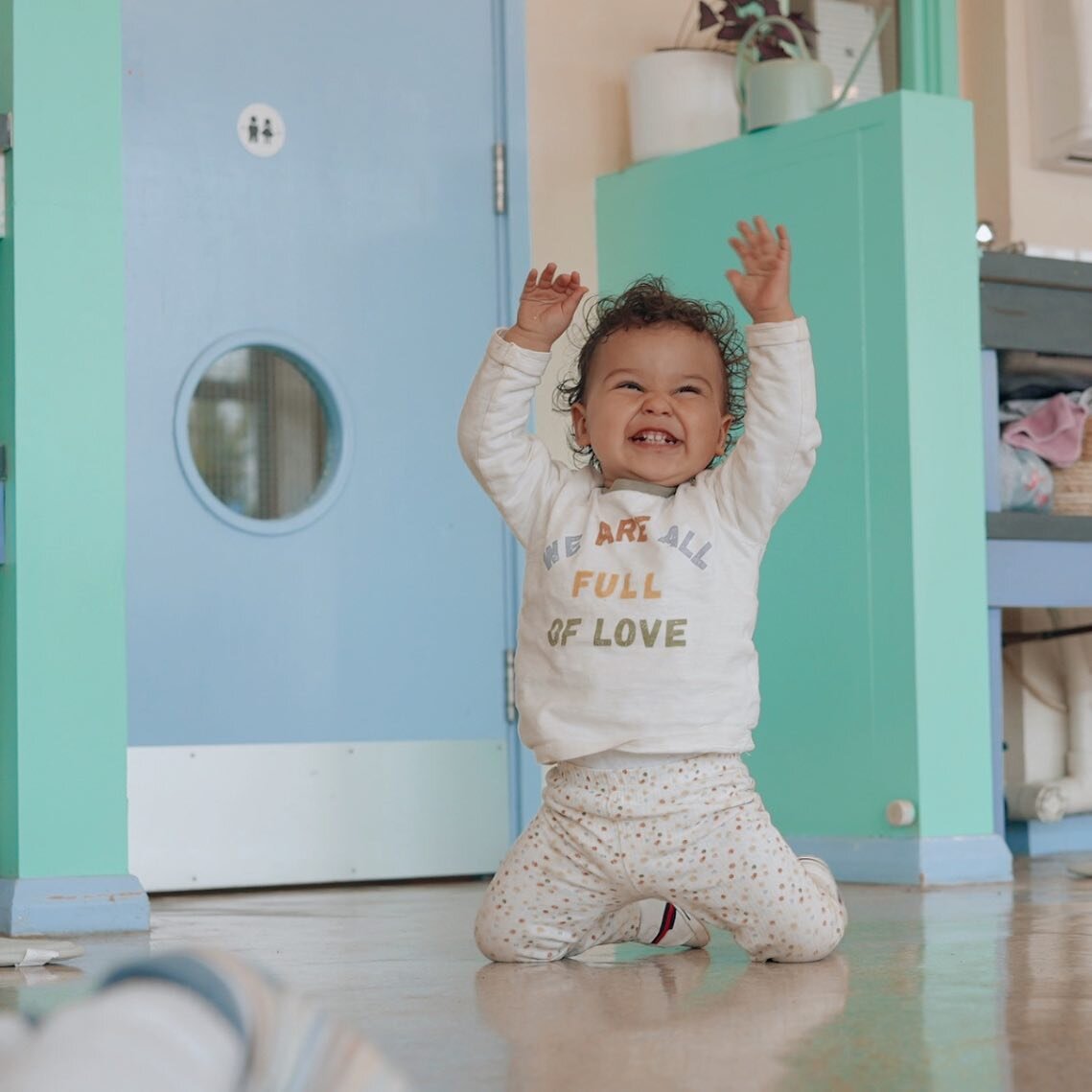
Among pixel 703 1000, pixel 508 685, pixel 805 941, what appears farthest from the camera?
pixel 508 685

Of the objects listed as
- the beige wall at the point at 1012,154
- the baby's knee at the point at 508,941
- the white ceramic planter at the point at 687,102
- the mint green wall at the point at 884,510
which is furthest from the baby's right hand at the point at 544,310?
the beige wall at the point at 1012,154

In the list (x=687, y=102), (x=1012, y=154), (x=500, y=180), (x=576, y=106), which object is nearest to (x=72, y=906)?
(x=500, y=180)

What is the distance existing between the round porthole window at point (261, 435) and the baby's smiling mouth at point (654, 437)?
1004mm

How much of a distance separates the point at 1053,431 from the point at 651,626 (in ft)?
4.57

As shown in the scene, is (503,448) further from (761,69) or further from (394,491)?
(761,69)

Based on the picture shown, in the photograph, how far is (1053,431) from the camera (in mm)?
2768

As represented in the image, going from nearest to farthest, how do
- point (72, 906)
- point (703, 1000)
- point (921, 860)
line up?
point (703, 1000), point (72, 906), point (921, 860)

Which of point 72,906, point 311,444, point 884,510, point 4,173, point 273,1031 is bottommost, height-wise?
point 72,906

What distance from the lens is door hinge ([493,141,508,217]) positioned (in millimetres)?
2795

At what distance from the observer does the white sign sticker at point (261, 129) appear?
2596 millimetres

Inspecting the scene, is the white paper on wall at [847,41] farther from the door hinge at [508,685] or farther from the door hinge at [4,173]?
the door hinge at [4,173]

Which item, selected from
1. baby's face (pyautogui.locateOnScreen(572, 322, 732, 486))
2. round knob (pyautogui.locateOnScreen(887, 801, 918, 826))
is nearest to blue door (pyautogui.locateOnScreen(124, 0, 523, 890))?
round knob (pyautogui.locateOnScreen(887, 801, 918, 826))

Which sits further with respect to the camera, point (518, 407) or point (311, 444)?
point (311, 444)

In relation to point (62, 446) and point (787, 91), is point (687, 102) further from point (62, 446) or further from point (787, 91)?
point (62, 446)
